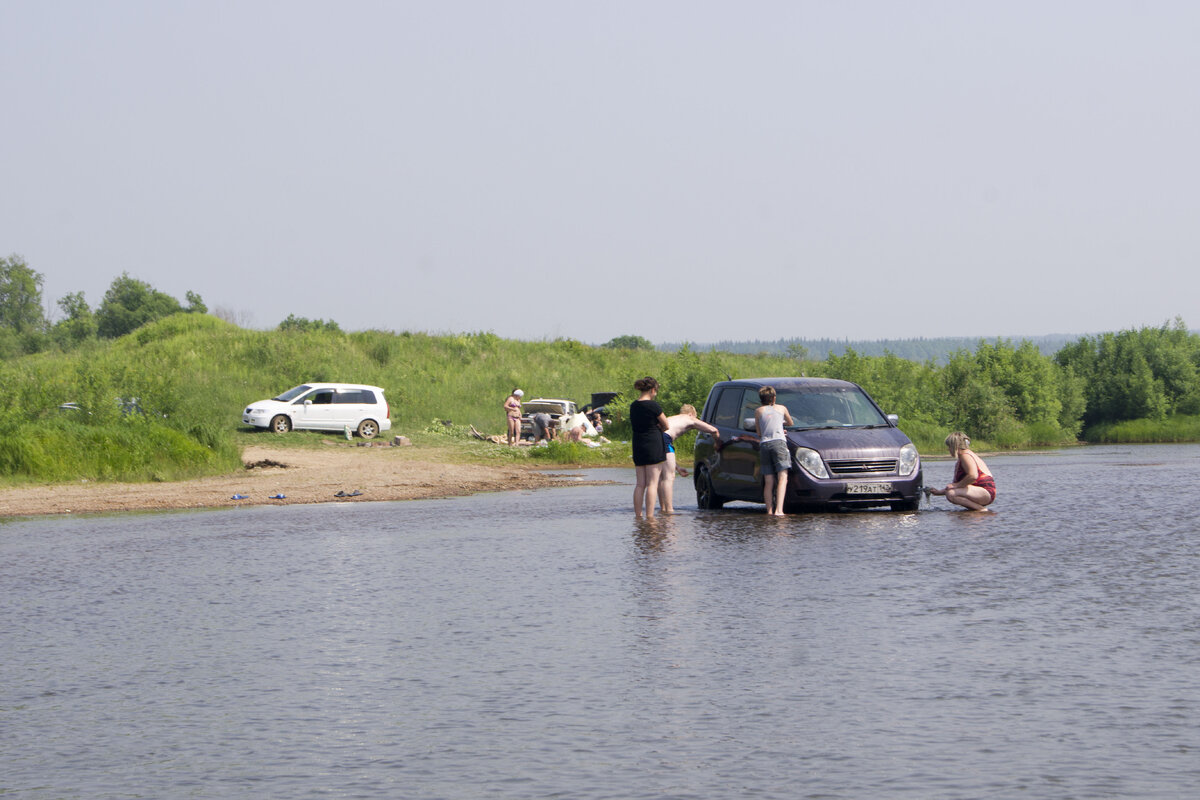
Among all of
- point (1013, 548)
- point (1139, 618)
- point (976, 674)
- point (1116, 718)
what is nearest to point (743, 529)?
point (1013, 548)

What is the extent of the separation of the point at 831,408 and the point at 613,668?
11122 millimetres

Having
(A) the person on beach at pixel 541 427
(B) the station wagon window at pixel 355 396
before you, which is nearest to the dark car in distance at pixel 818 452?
(A) the person on beach at pixel 541 427

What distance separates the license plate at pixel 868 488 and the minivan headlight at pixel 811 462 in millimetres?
334

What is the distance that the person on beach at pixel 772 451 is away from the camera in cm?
1642

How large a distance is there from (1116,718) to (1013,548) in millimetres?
6810

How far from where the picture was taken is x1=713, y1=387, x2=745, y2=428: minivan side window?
60.0ft

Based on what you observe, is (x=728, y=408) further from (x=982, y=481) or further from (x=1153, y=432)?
(x=1153, y=432)

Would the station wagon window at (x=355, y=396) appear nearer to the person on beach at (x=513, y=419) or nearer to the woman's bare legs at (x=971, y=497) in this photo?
the person on beach at (x=513, y=419)

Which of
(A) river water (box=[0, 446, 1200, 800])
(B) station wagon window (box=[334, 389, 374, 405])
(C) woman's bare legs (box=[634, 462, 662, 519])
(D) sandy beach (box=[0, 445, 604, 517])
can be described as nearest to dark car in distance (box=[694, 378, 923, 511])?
(C) woman's bare legs (box=[634, 462, 662, 519])

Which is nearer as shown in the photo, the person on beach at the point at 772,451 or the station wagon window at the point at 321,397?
the person on beach at the point at 772,451

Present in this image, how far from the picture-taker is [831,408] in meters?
18.0

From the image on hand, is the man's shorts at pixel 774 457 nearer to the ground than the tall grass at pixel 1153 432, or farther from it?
farther from it

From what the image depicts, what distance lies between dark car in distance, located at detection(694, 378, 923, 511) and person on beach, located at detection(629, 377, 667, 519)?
1.42m

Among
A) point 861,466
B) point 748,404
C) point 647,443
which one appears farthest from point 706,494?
point 861,466
